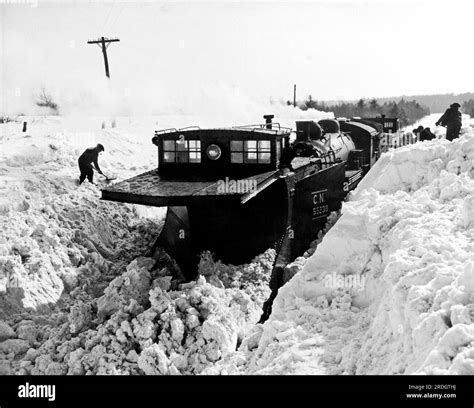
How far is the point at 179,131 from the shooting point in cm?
1358

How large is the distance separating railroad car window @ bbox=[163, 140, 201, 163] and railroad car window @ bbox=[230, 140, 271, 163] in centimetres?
84

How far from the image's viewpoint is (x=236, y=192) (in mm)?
11125

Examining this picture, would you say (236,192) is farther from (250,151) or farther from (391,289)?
(391,289)

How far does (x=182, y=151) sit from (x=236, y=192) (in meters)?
2.95

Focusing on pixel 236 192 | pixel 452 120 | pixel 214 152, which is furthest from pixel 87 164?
pixel 452 120

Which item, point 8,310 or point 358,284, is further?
point 8,310

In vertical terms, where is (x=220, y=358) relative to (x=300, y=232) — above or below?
below

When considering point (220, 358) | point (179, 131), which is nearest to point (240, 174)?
point (179, 131)

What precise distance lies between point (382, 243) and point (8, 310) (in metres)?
6.73

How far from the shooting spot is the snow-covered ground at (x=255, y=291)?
583cm

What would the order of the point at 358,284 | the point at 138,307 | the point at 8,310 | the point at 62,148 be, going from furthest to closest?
the point at 62,148, the point at 8,310, the point at 138,307, the point at 358,284

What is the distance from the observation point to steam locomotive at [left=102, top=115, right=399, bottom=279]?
38.2 ft

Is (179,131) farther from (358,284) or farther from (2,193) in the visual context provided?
(358,284)

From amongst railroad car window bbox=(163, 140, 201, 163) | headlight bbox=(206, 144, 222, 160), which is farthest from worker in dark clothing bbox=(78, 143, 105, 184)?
headlight bbox=(206, 144, 222, 160)
